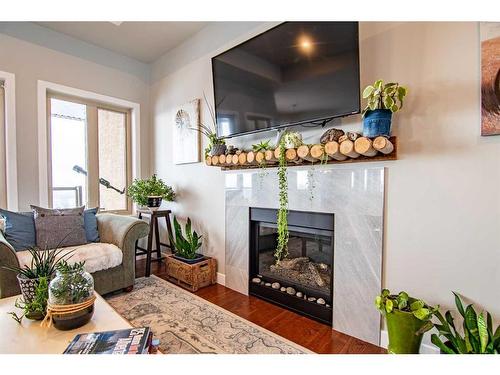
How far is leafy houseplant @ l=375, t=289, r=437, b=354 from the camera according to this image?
1199 millimetres

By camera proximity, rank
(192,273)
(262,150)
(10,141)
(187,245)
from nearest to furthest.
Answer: (262,150), (192,273), (10,141), (187,245)

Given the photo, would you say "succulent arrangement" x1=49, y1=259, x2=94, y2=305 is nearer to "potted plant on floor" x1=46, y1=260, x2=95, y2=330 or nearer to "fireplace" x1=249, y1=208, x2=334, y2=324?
"potted plant on floor" x1=46, y1=260, x2=95, y2=330

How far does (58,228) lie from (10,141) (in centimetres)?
109

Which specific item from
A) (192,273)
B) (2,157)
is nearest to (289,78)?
(192,273)

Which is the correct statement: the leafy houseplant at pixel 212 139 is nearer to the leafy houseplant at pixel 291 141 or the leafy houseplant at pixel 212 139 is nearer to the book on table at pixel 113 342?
the leafy houseplant at pixel 291 141

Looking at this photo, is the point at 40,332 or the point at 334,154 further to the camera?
the point at 334,154

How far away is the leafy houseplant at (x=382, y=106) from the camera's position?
4.40ft

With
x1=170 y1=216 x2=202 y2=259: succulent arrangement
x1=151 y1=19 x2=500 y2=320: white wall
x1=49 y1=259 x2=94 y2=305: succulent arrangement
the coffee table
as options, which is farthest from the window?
x1=151 y1=19 x2=500 y2=320: white wall

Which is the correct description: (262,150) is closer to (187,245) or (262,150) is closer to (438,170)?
(438,170)

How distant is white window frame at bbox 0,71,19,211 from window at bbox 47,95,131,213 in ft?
1.04

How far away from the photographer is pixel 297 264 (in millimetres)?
2059

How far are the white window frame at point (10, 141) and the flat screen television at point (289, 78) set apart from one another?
2.06m

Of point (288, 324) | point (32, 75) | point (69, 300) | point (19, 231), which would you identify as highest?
point (32, 75)

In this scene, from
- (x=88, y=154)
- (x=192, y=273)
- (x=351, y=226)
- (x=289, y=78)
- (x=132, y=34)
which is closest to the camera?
(x=351, y=226)
